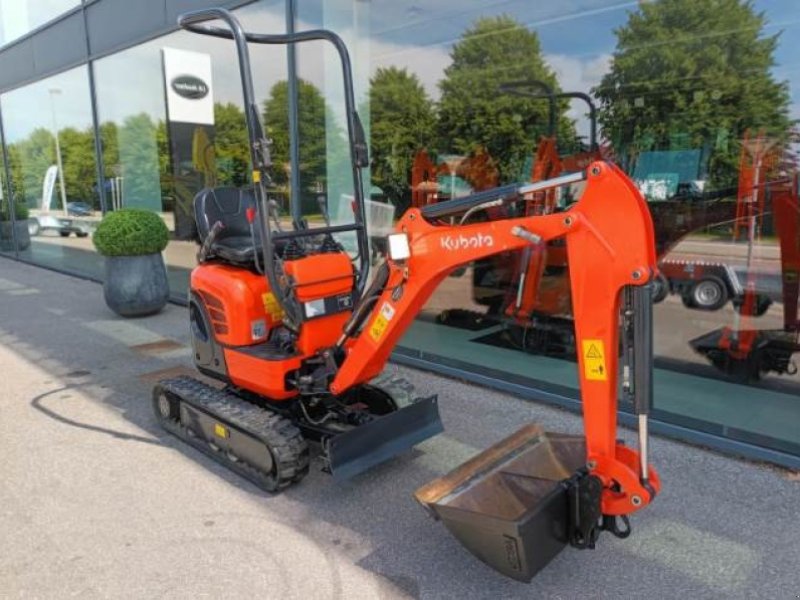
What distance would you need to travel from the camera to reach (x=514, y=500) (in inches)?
109

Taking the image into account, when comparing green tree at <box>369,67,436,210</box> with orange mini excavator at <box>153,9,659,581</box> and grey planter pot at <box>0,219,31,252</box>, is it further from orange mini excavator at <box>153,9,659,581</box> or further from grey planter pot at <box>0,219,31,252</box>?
grey planter pot at <box>0,219,31,252</box>

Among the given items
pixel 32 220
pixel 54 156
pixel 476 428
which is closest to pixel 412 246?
pixel 476 428

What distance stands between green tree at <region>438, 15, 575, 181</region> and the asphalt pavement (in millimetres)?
2488

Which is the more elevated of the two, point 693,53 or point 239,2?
point 239,2

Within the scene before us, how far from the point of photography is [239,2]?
648 centimetres

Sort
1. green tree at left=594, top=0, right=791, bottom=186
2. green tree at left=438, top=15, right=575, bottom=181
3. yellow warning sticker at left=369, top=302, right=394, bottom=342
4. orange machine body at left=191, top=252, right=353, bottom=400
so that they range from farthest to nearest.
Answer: green tree at left=438, top=15, right=575, bottom=181 < green tree at left=594, top=0, right=791, bottom=186 < orange machine body at left=191, top=252, right=353, bottom=400 < yellow warning sticker at left=369, top=302, right=394, bottom=342

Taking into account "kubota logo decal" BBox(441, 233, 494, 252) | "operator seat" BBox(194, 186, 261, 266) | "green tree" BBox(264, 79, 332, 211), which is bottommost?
"kubota logo decal" BBox(441, 233, 494, 252)

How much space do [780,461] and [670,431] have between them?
62 centimetres

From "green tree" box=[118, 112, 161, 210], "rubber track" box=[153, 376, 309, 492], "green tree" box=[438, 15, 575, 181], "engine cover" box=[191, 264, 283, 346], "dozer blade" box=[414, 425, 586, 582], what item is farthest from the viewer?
"green tree" box=[118, 112, 161, 210]

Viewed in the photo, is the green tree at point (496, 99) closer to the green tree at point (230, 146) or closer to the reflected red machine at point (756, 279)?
the reflected red machine at point (756, 279)

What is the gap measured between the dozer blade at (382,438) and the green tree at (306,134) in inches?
124

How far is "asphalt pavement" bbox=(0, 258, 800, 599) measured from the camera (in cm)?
255

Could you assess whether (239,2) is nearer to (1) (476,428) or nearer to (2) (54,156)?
(1) (476,428)

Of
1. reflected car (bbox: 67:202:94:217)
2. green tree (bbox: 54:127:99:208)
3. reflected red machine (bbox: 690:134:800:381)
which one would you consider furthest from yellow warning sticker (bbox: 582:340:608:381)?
reflected car (bbox: 67:202:94:217)
